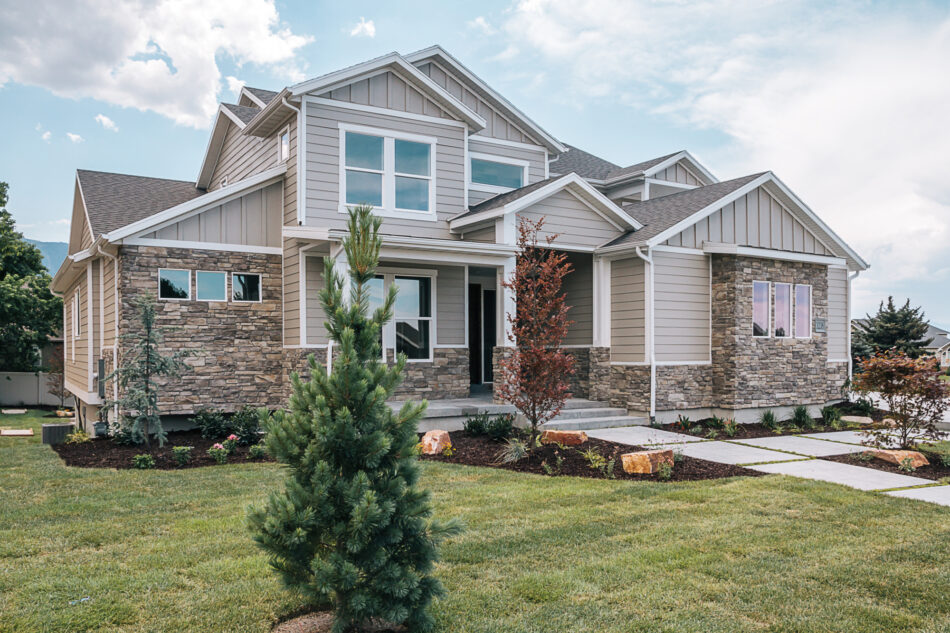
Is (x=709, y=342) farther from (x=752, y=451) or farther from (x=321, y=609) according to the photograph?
(x=321, y=609)

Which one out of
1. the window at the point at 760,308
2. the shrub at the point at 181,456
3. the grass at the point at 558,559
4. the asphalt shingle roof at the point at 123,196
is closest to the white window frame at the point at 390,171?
the asphalt shingle roof at the point at 123,196

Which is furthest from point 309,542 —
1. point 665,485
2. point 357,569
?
point 665,485

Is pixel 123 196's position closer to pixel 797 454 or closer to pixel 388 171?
pixel 388 171

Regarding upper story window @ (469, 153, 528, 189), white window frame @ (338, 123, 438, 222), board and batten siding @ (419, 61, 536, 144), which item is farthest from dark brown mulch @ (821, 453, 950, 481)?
board and batten siding @ (419, 61, 536, 144)

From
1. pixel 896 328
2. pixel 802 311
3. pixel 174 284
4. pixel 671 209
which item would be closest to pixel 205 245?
pixel 174 284

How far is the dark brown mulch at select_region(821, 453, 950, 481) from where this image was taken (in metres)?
7.98

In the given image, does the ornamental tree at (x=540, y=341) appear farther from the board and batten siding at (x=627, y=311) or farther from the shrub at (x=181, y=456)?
the shrub at (x=181, y=456)

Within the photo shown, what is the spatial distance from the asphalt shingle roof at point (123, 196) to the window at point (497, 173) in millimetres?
6459

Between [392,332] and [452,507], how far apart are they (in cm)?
630

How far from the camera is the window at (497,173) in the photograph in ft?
45.3

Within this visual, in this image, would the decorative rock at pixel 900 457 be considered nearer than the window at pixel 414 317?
Yes

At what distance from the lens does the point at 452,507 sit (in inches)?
244

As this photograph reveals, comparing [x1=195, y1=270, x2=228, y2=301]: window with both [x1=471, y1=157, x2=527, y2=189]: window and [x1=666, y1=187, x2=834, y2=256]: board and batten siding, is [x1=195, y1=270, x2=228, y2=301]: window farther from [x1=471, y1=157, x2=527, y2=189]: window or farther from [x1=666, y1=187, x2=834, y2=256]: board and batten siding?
[x1=666, y1=187, x2=834, y2=256]: board and batten siding

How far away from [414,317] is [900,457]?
793cm
